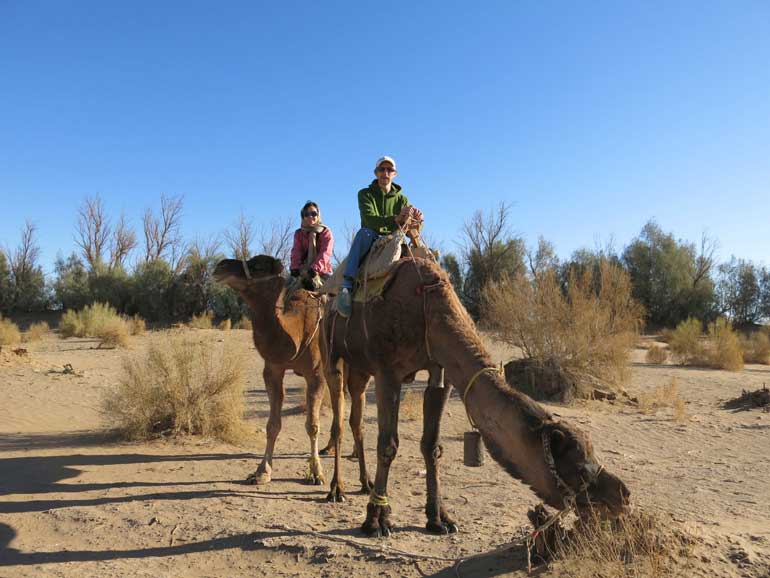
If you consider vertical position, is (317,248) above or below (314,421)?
above

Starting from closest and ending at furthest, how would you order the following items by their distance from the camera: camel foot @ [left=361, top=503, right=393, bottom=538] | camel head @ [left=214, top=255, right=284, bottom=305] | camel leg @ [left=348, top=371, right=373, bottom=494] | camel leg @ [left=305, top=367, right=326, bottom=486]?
camel foot @ [left=361, top=503, right=393, bottom=538] → camel leg @ [left=348, top=371, right=373, bottom=494] → camel head @ [left=214, top=255, right=284, bottom=305] → camel leg @ [left=305, top=367, right=326, bottom=486]

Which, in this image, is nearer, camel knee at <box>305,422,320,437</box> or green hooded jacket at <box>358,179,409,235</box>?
green hooded jacket at <box>358,179,409,235</box>

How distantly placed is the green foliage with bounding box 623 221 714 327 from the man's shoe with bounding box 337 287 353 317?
3259 cm

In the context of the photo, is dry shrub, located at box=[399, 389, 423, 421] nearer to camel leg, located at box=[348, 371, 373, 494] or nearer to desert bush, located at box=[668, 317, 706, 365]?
camel leg, located at box=[348, 371, 373, 494]

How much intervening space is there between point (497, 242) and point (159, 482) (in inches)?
1186

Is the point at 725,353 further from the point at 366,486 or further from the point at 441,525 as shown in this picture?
the point at 441,525

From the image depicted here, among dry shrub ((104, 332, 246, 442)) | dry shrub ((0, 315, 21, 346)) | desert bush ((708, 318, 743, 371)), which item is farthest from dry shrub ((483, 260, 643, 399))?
dry shrub ((0, 315, 21, 346))

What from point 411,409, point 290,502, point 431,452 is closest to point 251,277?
point 290,502

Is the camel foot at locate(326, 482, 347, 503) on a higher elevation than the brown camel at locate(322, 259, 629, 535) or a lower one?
lower

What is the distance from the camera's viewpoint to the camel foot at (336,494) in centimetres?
542

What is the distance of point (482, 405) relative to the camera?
10.8 ft

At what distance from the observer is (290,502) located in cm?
536

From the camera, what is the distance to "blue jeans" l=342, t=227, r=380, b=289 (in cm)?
509

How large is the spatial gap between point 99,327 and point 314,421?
829 inches
